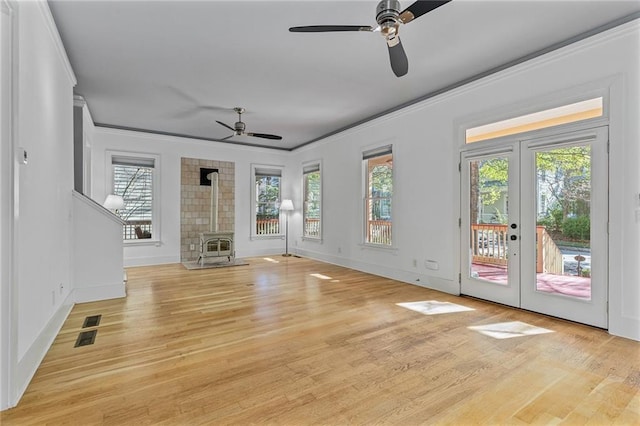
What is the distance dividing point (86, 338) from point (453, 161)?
478 centimetres

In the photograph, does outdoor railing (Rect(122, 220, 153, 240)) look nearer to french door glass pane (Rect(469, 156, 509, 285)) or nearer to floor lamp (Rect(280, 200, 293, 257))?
floor lamp (Rect(280, 200, 293, 257))

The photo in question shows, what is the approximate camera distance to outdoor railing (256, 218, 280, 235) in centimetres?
844

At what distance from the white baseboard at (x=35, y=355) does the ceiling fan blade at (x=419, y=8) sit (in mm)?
3472

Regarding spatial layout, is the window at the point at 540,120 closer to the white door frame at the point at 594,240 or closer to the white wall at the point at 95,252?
the white door frame at the point at 594,240

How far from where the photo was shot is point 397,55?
105 inches

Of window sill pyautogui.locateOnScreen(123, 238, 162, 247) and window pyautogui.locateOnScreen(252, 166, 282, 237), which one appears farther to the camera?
window pyautogui.locateOnScreen(252, 166, 282, 237)

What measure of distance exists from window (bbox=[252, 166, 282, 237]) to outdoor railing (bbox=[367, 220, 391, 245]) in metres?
3.35

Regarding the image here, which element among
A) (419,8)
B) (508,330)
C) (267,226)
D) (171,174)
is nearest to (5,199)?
(419,8)

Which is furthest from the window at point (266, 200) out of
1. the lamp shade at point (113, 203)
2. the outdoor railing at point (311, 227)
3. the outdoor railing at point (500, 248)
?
the outdoor railing at point (500, 248)

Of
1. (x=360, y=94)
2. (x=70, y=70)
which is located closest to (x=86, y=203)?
(x=70, y=70)

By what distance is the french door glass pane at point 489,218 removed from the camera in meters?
3.95

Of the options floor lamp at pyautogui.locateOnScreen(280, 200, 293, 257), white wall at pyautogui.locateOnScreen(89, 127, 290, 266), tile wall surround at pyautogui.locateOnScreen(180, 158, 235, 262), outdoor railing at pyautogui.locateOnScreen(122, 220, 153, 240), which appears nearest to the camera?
white wall at pyautogui.locateOnScreen(89, 127, 290, 266)

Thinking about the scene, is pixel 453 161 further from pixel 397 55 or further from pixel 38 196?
pixel 38 196

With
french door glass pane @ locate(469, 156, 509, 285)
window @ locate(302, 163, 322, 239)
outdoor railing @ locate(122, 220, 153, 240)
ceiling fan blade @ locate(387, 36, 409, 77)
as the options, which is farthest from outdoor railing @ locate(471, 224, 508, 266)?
outdoor railing @ locate(122, 220, 153, 240)
